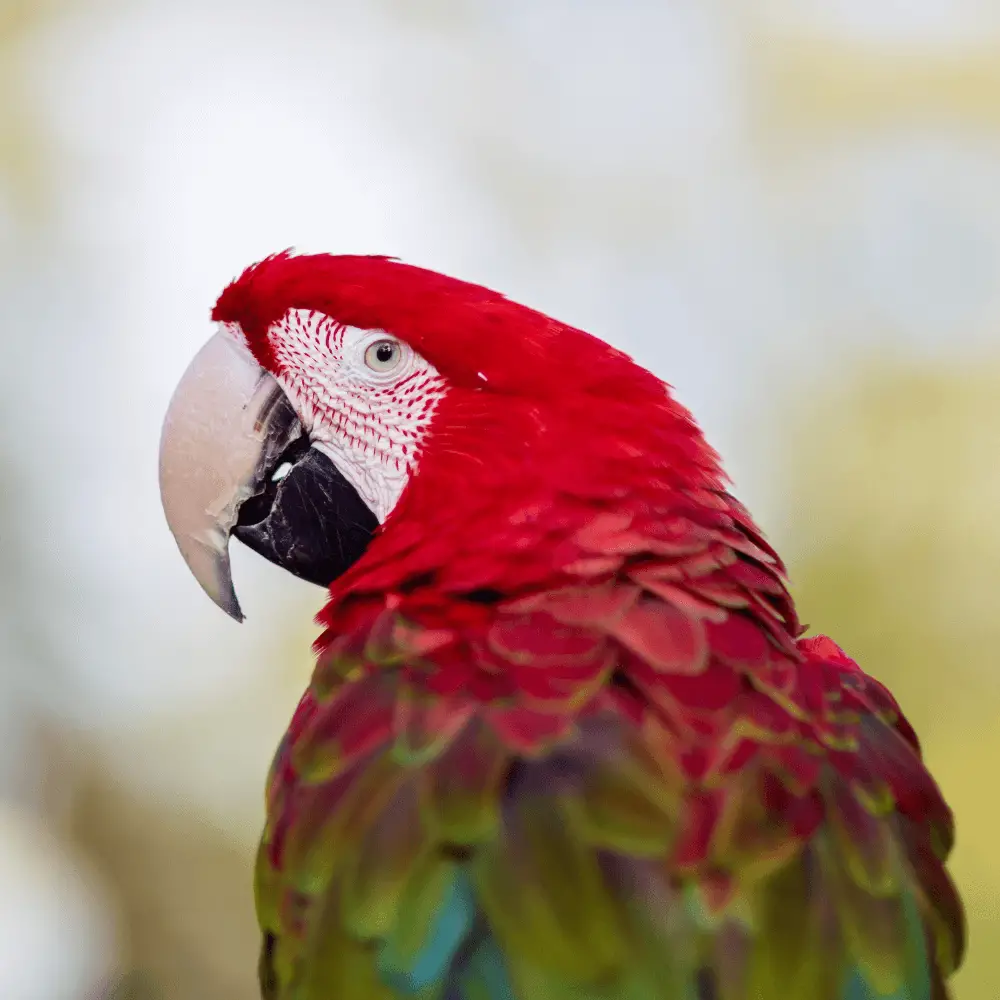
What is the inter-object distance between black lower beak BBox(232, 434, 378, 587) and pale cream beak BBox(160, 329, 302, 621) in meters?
0.02

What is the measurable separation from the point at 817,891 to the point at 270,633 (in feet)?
9.47

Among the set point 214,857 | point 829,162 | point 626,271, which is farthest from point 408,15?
point 214,857

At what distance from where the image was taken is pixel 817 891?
721mm

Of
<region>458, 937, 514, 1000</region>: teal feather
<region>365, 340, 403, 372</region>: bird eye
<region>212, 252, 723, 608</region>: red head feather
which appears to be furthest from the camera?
<region>365, 340, 403, 372</region>: bird eye

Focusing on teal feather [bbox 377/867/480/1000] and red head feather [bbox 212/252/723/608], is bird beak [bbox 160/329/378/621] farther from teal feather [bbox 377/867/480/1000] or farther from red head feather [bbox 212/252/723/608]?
teal feather [bbox 377/867/480/1000]

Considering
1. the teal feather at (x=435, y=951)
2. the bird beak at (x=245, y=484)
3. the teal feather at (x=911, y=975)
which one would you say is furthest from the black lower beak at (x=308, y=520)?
the teal feather at (x=911, y=975)

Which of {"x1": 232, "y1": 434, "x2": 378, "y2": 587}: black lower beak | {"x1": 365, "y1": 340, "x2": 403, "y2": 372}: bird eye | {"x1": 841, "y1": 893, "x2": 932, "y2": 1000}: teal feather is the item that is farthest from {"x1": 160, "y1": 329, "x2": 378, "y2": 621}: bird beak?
{"x1": 841, "y1": 893, "x2": 932, "y2": 1000}: teal feather

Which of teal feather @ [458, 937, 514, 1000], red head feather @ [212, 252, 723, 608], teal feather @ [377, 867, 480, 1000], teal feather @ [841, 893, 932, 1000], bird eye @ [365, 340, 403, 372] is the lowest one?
teal feather @ [841, 893, 932, 1000]

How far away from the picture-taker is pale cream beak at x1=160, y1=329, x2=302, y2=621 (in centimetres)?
104

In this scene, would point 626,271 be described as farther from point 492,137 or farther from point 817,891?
point 817,891

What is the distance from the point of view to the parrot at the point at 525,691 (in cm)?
70

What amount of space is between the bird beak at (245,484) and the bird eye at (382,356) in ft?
0.34

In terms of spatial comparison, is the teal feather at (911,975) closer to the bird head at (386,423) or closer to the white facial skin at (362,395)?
the bird head at (386,423)

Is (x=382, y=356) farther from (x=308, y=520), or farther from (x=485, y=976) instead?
(x=485, y=976)
